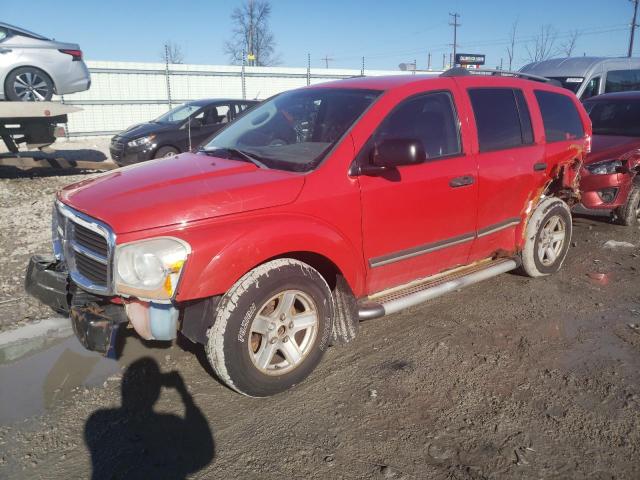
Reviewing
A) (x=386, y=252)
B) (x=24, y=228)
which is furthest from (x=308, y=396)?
(x=24, y=228)

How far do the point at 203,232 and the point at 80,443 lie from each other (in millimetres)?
1278

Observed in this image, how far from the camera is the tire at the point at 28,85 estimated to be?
30.6 ft

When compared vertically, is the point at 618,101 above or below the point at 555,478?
above

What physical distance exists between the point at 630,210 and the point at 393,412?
17.9 feet

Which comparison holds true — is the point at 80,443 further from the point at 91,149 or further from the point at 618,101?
the point at 91,149

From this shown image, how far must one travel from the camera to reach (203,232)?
262 cm

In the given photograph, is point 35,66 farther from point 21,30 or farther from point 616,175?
point 616,175

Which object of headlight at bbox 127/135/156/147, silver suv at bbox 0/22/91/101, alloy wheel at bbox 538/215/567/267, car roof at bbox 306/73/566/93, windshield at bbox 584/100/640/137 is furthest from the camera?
headlight at bbox 127/135/156/147

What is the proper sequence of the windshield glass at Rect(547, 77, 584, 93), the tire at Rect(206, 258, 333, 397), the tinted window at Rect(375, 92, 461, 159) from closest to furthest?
1. the tire at Rect(206, 258, 333, 397)
2. the tinted window at Rect(375, 92, 461, 159)
3. the windshield glass at Rect(547, 77, 584, 93)

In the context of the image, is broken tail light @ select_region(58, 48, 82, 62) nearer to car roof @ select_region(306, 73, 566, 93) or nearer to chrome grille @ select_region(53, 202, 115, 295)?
car roof @ select_region(306, 73, 566, 93)

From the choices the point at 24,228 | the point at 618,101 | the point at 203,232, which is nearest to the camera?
the point at 203,232

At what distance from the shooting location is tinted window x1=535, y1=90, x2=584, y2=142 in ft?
15.0

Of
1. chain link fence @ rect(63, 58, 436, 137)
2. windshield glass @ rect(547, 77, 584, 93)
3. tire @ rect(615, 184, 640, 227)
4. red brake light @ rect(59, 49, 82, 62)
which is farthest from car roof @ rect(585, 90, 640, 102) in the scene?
chain link fence @ rect(63, 58, 436, 137)

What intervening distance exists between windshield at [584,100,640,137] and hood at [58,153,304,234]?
241 inches
